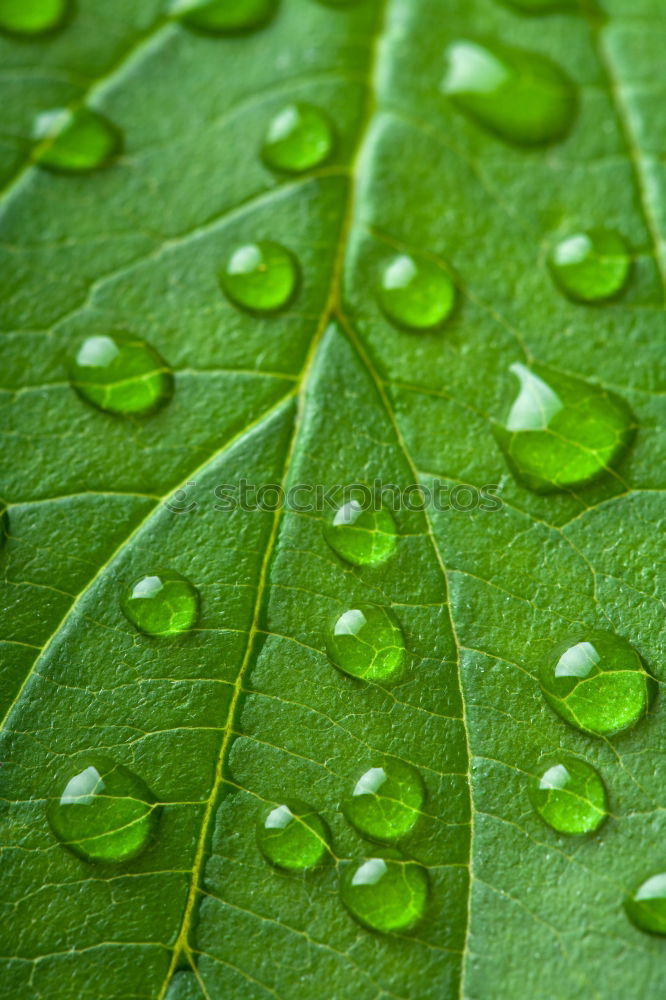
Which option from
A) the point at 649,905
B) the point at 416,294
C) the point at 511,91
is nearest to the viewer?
the point at 649,905

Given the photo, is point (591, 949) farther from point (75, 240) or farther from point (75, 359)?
point (75, 240)

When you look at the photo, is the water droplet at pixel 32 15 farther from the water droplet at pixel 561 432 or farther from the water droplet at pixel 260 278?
the water droplet at pixel 561 432

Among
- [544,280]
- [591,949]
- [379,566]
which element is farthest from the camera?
[544,280]

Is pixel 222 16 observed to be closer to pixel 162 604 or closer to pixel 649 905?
pixel 162 604

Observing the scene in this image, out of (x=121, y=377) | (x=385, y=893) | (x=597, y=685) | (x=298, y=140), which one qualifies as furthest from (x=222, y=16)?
(x=385, y=893)

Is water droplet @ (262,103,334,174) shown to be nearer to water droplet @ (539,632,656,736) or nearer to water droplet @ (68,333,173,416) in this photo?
water droplet @ (68,333,173,416)

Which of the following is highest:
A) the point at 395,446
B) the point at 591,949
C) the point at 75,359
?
the point at 75,359

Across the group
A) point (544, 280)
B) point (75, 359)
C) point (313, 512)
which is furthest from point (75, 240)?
point (544, 280)
